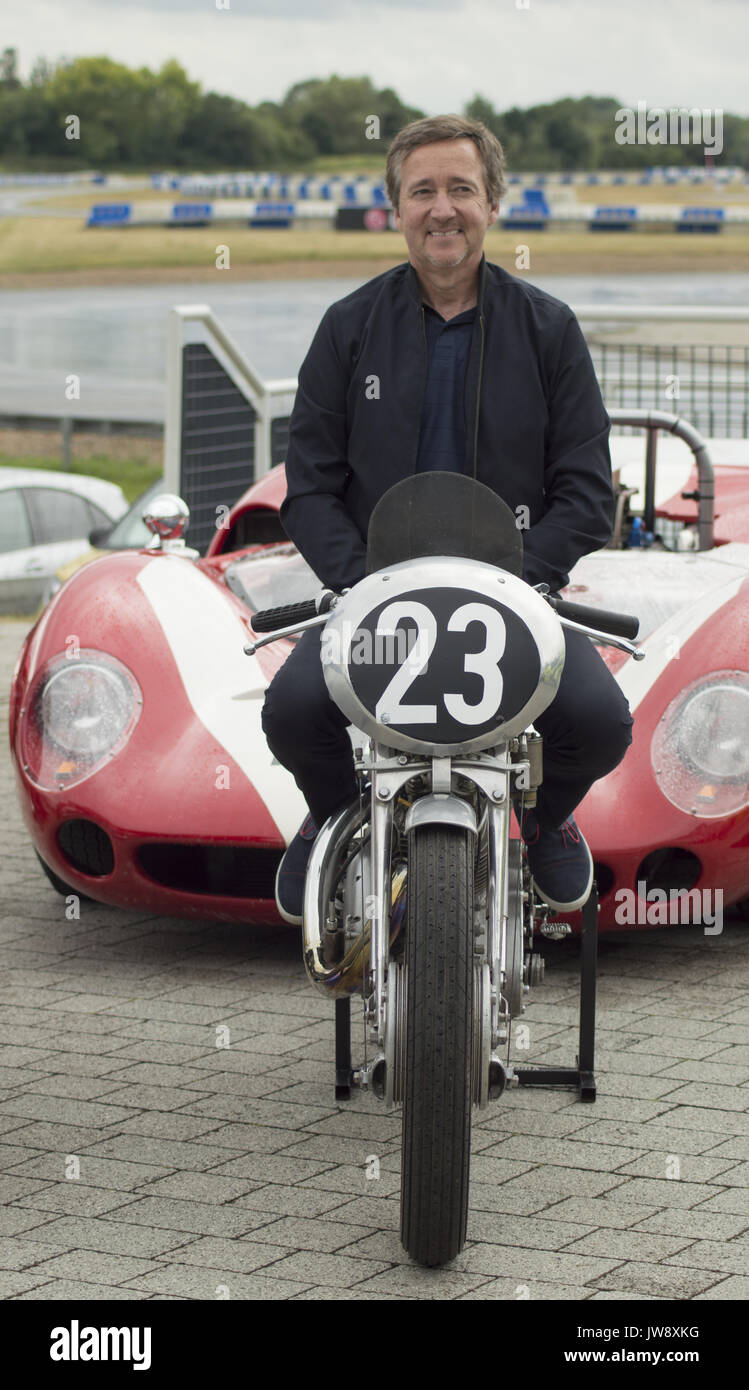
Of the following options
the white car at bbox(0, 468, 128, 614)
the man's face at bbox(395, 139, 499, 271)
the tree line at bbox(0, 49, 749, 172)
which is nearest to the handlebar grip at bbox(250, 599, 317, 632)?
the man's face at bbox(395, 139, 499, 271)

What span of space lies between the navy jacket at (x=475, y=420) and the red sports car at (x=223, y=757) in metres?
1.23

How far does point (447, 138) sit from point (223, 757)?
182cm

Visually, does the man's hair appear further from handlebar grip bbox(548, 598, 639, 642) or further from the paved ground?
the paved ground

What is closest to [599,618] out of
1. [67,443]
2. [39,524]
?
[39,524]

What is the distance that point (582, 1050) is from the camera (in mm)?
3848

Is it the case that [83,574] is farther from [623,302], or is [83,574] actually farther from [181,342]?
[623,302]

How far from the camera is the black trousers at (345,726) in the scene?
10.5ft

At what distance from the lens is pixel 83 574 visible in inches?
205

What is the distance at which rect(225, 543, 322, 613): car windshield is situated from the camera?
17.4 ft

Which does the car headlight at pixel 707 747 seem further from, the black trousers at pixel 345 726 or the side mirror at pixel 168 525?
the side mirror at pixel 168 525

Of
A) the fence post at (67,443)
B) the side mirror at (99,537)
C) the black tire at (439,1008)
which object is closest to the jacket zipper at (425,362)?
the black tire at (439,1008)

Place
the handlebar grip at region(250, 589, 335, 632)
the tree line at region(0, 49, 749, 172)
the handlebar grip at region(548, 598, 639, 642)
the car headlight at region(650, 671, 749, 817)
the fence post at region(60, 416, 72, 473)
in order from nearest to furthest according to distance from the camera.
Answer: the handlebar grip at region(548, 598, 639, 642) < the handlebar grip at region(250, 589, 335, 632) < the car headlight at region(650, 671, 749, 817) < the fence post at region(60, 416, 72, 473) < the tree line at region(0, 49, 749, 172)

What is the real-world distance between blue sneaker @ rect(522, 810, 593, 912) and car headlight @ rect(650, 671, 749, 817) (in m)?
1.05

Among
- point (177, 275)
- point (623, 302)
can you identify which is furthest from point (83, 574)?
point (177, 275)
